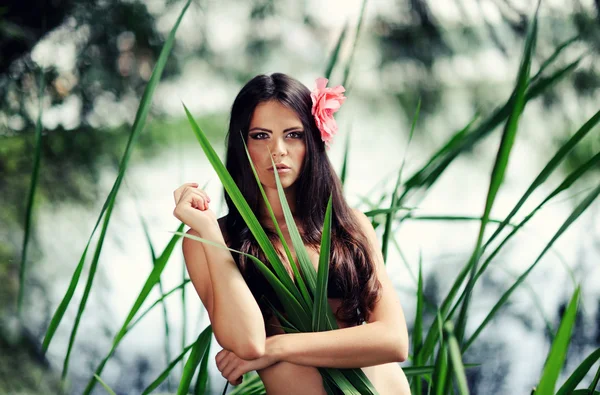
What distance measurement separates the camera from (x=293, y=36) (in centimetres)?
144

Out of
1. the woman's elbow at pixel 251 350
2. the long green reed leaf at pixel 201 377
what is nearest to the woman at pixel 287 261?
the woman's elbow at pixel 251 350

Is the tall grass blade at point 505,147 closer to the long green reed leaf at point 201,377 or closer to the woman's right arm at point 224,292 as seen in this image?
the woman's right arm at point 224,292

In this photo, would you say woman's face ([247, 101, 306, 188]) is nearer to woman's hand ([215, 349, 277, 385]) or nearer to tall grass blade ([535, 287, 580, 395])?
woman's hand ([215, 349, 277, 385])

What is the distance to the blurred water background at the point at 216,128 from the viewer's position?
4.45 feet

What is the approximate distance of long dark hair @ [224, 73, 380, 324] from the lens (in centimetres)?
62

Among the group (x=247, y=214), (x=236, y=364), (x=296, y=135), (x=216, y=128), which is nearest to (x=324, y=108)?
(x=296, y=135)

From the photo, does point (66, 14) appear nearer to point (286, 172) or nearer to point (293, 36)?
point (293, 36)

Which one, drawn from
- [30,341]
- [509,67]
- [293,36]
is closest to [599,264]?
[509,67]

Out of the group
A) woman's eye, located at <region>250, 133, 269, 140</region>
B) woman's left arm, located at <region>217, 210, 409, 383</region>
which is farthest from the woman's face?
woman's left arm, located at <region>217, 210, 409, 383</region>

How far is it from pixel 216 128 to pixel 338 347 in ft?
3.19

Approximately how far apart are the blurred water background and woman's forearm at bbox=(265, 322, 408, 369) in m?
0.73

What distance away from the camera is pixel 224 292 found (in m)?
0.57

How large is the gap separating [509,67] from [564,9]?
166 mm

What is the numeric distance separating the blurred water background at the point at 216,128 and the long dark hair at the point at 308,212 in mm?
684
